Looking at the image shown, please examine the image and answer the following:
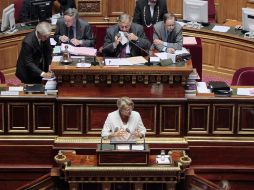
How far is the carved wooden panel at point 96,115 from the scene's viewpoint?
30.1 ft

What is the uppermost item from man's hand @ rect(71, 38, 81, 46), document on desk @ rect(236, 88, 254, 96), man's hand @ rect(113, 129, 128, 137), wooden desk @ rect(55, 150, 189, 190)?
man's hand @ rect(71, 38, 81, 46)

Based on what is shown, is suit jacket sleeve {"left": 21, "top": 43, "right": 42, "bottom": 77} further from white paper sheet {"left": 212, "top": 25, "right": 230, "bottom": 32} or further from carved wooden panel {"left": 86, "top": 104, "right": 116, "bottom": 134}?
white paper sheet {"left": 212, "top": 25, "right": 230, "bottom": 32}

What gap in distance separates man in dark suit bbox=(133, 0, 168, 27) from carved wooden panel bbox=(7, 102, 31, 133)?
11.6 ft

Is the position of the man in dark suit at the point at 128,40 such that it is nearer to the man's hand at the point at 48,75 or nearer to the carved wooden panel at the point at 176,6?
the man's hand at the point at 48,75

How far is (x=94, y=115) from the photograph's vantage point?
9227mm

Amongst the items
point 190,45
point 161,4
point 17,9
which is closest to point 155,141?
point 190,45

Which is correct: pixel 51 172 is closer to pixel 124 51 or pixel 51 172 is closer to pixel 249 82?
pixel 124 51

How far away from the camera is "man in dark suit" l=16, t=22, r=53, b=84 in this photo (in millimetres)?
9570

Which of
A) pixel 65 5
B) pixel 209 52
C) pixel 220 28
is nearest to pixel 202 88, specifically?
pixel 209 52

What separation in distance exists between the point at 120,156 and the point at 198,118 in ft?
4.17

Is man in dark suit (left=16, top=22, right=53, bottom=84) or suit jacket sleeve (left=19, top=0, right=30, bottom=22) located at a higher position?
suit jacket sleeve (left=19, top=0, right=30, bottom=22)

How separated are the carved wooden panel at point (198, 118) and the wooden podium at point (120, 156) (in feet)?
3.05

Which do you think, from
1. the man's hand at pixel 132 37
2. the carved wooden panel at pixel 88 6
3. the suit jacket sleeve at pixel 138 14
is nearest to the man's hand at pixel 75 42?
the man's hand at pixel 132 37

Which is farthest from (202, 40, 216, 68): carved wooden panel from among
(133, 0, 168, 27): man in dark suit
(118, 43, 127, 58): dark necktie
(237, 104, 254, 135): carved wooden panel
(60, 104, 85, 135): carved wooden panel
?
(60, 104, 85, 135): carved wooden panel
